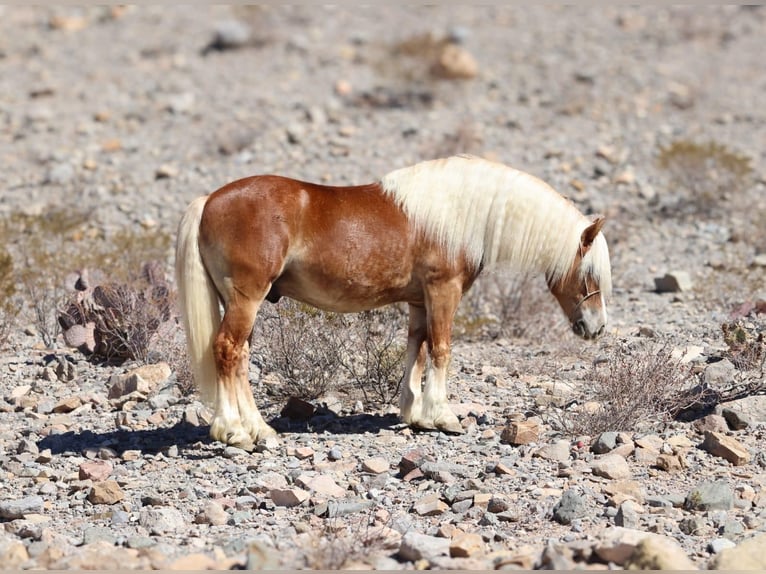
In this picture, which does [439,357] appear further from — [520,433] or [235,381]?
[235,381]

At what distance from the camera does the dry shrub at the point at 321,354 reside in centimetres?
800

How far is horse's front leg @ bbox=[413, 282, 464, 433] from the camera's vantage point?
285 inches

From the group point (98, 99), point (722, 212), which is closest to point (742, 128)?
point (722, 212)

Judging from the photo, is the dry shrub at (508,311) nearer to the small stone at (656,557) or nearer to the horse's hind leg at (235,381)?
the horse's hind leg at (235,381)

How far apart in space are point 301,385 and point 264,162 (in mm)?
7540

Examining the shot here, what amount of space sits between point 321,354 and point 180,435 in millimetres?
1300

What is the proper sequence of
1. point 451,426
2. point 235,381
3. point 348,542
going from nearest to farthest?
1. point 348,542
2. point 235,381
3. point 451,426

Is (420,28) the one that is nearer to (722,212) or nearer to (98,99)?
(98,99)

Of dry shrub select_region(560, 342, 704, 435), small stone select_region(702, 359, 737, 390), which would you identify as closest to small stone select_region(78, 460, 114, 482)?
dry shrub select_region(560, 342, 704, 435)

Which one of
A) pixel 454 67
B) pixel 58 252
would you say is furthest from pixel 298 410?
pixel 454 67

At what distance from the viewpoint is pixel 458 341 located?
9633 mm

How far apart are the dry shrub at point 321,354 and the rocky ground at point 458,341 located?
0.66 feet

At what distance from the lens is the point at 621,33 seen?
2056 centimetres

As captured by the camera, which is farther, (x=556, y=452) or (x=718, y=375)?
(x=718, y=375)
